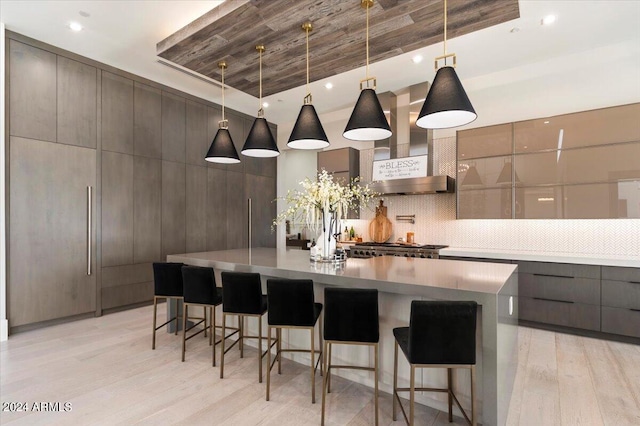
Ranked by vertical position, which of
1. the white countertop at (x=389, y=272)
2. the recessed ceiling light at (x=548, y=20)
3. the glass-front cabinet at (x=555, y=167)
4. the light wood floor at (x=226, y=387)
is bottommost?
the light wood floor at (x=226, y=387)

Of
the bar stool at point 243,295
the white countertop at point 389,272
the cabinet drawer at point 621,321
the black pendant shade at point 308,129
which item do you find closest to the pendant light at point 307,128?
the black pendant shade at point 308,129

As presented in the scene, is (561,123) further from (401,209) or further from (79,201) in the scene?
(79,201)

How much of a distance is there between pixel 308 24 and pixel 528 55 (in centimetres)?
301

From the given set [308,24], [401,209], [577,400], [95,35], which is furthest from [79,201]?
[577,400]

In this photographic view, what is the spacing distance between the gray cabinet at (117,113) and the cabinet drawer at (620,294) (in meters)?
6.20

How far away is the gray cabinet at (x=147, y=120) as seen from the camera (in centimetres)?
480

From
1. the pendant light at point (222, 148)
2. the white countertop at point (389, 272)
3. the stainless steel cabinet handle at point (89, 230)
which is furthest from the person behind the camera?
the stainless steel cabinet handle at point (89, 230)

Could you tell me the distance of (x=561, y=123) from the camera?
3922 mm

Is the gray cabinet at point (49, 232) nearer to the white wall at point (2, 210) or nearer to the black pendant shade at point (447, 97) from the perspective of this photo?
the white wall at point (2, 210)

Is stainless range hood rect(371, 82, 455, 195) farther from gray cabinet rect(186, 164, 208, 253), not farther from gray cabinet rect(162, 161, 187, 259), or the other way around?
A: gray cabinet rect(162, 161, 187, 259)

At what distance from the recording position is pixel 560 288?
12.3ft

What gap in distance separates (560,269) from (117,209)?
5.71 m

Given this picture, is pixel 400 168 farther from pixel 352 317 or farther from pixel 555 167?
pixel 352 317

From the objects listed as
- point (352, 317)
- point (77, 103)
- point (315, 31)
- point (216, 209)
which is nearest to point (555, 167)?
point (315, 31)
